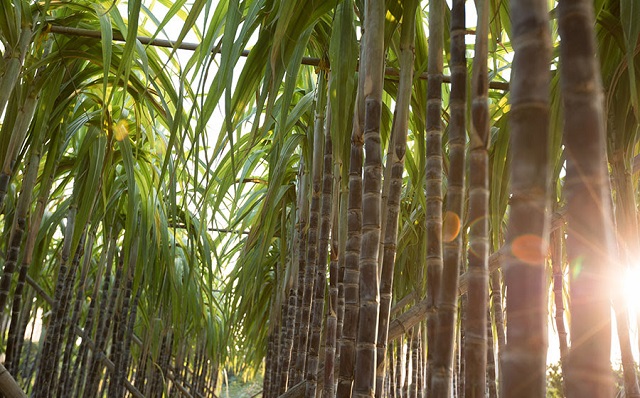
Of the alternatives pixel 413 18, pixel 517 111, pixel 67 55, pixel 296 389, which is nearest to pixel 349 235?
pixel 413 18

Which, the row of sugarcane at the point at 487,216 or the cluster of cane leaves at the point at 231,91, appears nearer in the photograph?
the row of sugarcane at the point at 487,216

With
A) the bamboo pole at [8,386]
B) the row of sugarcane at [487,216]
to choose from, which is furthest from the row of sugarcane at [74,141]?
the row of sugarcane at [487,216]

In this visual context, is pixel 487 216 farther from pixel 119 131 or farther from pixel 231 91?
pixel 119 131

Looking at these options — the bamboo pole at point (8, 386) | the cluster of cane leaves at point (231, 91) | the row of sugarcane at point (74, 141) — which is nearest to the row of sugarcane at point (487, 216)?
Result: the cluster of cane leaves at point (231, 91)

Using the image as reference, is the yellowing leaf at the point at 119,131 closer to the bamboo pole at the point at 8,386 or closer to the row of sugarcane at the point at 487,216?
the bamboo pole at the point at 8,386

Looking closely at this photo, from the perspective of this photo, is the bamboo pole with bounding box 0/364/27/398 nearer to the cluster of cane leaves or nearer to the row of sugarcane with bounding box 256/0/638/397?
the cluster of cane leaves

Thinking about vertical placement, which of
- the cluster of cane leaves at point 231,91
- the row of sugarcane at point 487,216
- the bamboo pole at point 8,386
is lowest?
the bamboo pole at point 8,386

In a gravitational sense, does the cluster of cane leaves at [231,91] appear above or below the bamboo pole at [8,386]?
above

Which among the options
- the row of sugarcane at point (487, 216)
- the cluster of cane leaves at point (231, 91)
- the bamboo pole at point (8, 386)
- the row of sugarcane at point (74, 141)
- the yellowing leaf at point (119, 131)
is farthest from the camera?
the yellowing leaf at point (119, 131)

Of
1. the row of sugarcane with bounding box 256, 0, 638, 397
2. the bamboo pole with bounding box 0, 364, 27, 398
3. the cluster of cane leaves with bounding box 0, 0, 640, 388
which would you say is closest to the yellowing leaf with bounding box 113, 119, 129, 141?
the cluster of cane leaves with bounding box 0, 0, 640, 388

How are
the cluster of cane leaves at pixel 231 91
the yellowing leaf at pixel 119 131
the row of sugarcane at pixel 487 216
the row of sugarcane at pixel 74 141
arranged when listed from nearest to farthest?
the row of sugarcane at pixel 487 216
the cluster of cane leaves at pixel 231 91
the row of sugarcane at pixel 74 141
the yellowing leaf at pixel 119 131

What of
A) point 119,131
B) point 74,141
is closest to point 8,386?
point 119,131

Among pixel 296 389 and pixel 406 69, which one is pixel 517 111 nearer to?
pixel 406 69

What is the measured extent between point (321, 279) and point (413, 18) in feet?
2.28
